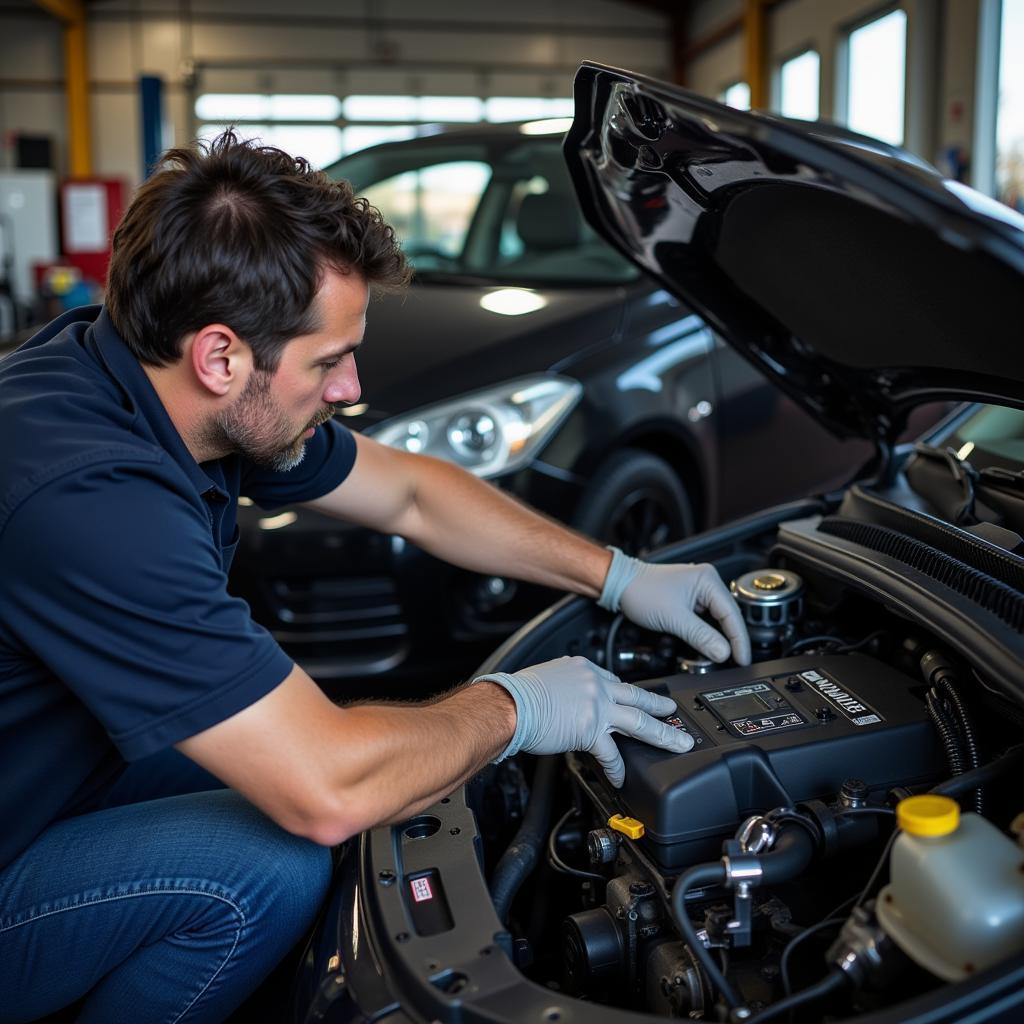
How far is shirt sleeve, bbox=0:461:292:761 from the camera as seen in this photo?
1.16m

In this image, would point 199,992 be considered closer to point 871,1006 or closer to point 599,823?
point 599,823

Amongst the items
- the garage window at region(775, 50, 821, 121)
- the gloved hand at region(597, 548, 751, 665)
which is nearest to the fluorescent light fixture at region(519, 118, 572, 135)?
the gloved hand at region(597, 548, 751, 665)

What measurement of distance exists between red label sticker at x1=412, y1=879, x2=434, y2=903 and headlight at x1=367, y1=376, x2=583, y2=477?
1.46 meters

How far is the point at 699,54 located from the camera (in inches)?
570

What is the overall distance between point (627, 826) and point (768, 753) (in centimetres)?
18

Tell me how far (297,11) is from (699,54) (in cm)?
523

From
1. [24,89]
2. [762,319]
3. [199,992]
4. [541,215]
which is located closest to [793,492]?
[541,215]

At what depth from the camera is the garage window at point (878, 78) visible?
9250 millimetres

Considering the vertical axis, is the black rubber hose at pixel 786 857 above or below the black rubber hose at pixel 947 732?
below

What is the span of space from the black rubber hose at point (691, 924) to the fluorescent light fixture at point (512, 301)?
2034 millimetres

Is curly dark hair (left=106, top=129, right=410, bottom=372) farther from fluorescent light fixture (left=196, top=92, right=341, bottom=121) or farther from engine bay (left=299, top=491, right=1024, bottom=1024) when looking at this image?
fluorescent light fixture (left=196, top=92, right=341, bottom=121)

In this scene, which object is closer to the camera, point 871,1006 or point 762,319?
point 871,1006

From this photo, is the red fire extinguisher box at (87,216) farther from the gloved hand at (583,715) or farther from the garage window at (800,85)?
the gloved hand at (583,715)

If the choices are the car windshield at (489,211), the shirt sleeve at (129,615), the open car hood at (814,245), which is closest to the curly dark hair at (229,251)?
the shirt sleeve at (129,615)
